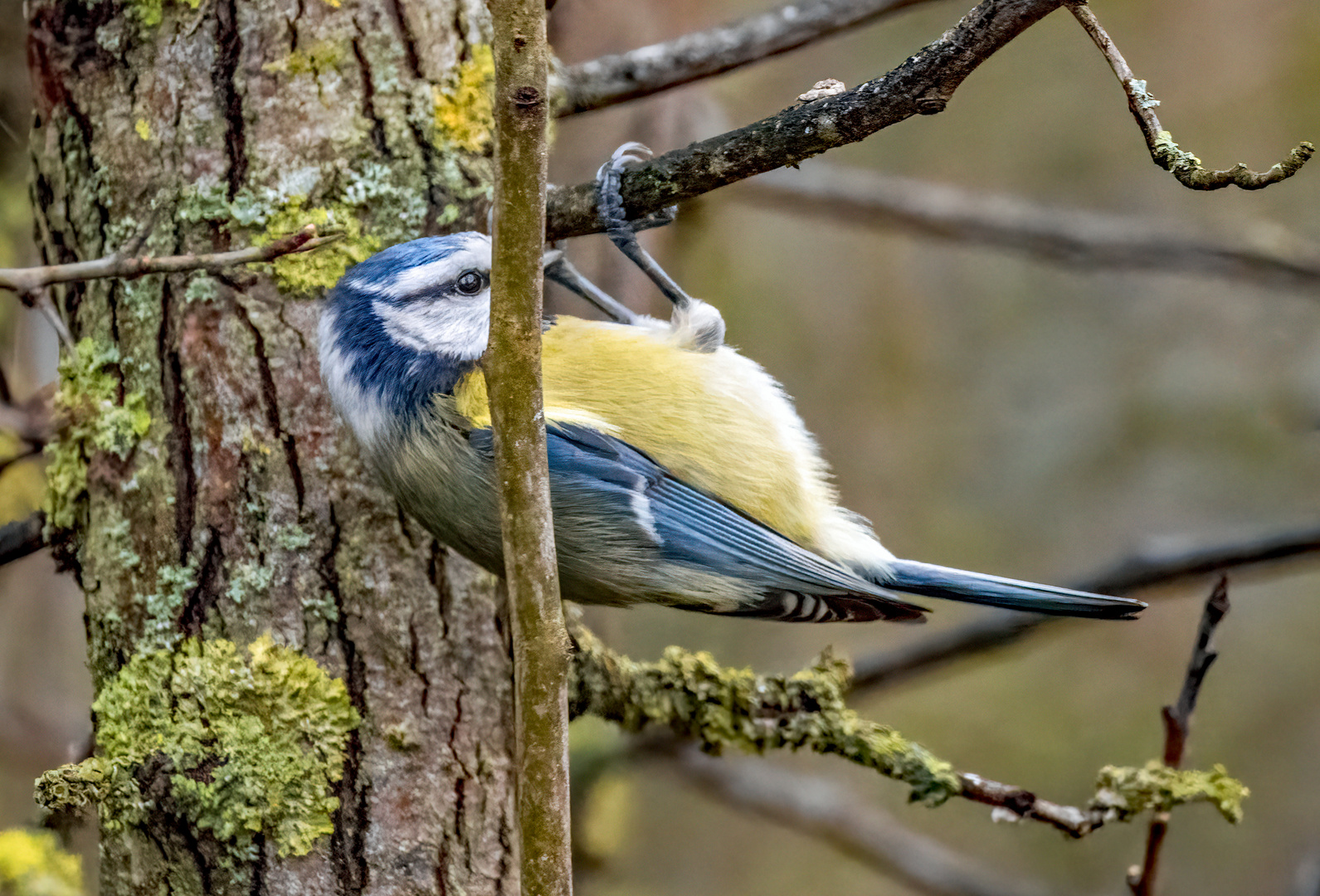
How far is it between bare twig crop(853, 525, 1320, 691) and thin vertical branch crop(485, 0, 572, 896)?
107 centimetres

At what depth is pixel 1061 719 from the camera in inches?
181

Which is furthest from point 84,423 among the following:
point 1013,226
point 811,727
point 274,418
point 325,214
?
point 1013,226

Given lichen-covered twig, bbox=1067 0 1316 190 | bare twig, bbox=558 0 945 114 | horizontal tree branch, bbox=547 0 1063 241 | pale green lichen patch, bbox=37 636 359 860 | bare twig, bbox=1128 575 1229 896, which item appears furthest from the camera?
bare twig, bbox=558 0 945 114

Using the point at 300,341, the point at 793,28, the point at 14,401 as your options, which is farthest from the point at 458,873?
the point at 793,28

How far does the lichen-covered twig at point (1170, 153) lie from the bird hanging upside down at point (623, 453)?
728 millimetres

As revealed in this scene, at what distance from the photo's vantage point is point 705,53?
6.58 ft

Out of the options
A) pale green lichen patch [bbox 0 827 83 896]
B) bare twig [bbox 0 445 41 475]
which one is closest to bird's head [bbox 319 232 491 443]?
bare twig [bbox 0 445 41 475]

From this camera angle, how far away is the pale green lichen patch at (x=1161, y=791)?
1.77 m

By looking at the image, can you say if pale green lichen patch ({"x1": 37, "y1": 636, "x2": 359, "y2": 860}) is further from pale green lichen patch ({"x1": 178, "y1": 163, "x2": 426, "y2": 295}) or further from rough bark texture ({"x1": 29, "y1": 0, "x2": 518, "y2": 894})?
pale green lichen patch ({"x1": 178, "y1": 163, "x2": 426, "y2": 295})

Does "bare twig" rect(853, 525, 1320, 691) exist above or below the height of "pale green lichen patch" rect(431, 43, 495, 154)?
below

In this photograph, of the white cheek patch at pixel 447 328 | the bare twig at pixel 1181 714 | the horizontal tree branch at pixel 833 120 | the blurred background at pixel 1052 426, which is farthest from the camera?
the blurred background at pixel 1052 426

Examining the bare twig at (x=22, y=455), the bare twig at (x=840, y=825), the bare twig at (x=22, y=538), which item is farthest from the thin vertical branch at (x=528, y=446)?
the bare twig at (x=840, y=825)

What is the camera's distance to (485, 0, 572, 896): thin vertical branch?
1051 mm

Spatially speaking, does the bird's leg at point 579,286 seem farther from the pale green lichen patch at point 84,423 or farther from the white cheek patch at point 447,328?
the pale green lichen patch at point 84,423
